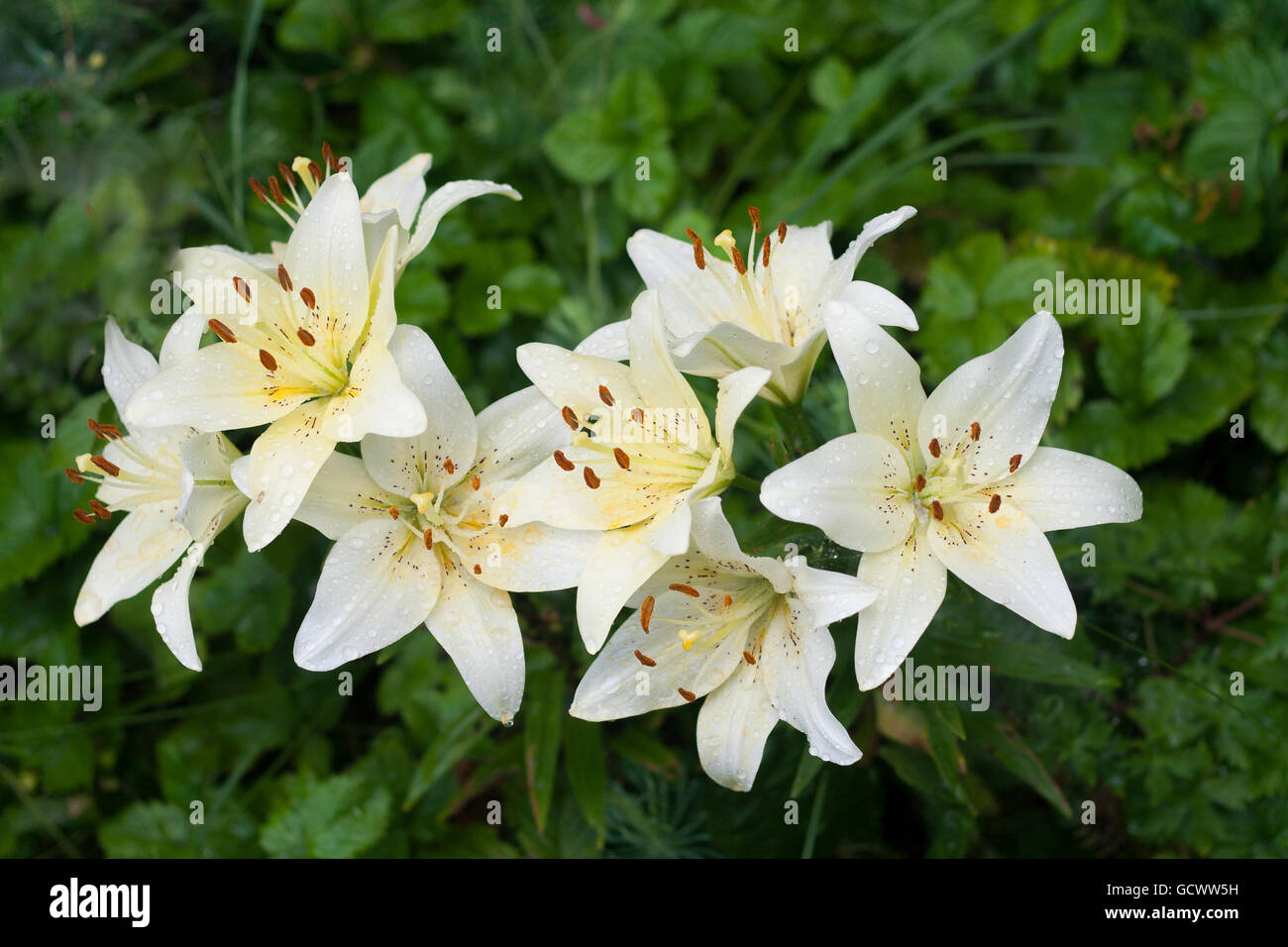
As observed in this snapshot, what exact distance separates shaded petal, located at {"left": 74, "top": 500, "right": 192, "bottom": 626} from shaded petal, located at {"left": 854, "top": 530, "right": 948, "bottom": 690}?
109cm

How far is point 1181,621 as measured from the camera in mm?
2373

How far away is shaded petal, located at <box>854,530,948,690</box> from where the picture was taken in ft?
4.64

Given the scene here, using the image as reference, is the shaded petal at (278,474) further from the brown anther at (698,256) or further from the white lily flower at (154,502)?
the brown anther at (698,256)

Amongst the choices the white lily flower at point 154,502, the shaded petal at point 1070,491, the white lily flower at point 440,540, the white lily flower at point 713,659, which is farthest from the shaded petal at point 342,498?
the shaded petal at point 1070,491

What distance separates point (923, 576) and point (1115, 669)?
87cm

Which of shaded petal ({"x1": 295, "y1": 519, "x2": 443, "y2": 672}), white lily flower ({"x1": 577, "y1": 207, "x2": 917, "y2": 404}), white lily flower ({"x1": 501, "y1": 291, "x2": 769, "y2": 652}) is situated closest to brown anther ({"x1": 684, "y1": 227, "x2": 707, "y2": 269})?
white lily flower ({"x1": 577, "y1": 207, "x2": 917, "y2": 404})

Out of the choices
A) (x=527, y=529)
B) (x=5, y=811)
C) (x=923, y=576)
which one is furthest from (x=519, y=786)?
(x=5, y=811)

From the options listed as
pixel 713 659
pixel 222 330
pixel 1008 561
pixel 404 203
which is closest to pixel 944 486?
pixel 1008 561

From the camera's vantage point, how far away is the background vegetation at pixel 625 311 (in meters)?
2.11

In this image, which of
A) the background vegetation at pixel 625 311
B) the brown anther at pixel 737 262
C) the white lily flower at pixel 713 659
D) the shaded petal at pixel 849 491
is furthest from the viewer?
the background vegetation at pixel 625 311

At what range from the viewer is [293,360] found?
161 centimetres

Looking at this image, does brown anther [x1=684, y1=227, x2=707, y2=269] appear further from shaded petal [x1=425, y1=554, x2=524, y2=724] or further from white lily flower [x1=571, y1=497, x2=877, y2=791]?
shaded petal [x1=425, y1=554, x2=524, y2=724]

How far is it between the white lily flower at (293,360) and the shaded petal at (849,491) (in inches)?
21.3

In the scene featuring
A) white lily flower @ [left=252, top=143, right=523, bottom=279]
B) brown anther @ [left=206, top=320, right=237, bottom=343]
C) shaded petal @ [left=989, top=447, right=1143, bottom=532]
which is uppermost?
white lily flower @ [left=252, top=143, right=523, bottom=279]
